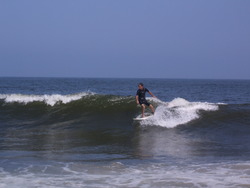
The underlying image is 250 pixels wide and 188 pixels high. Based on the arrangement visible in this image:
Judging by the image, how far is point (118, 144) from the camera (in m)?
11.2

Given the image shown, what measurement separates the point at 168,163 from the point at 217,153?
6.15ft

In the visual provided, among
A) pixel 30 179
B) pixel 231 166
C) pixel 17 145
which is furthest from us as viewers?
pixel 17 145

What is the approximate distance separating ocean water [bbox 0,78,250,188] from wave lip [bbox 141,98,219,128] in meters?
0.04

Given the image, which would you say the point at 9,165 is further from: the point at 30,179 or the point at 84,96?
the point at 84,96

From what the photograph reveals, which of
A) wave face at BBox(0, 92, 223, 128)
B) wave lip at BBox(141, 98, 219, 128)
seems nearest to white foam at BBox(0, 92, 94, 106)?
wave face at BBox(0, 92, 223, 128)

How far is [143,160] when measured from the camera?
872 cm

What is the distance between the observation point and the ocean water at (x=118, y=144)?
278 inches

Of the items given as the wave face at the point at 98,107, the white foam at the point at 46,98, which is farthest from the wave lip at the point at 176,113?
the white foam at the point at 46,98

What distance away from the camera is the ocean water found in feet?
23.2

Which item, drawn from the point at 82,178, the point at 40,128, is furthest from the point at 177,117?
the point at 82,178

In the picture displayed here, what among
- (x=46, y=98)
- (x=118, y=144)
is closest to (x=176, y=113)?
(x=118, y=144)

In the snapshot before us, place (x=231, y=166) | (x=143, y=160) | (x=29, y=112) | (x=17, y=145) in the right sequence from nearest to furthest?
(x=231, y=166) → (x=143, y=160) → (x=17, y=145) → (x=29, y=112)

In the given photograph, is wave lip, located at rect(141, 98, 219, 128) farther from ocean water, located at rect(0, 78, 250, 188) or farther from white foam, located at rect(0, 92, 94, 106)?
white foam, located at rect(0, 92, 94, 106)

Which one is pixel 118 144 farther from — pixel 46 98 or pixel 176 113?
pixel 46 98
